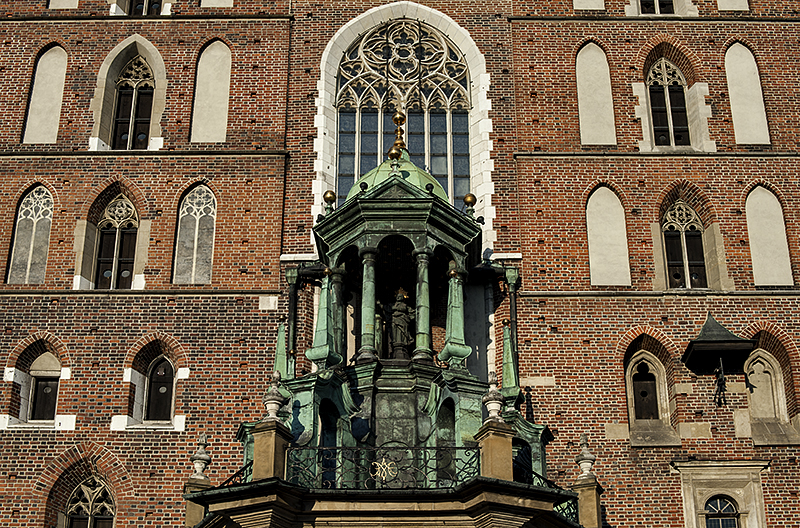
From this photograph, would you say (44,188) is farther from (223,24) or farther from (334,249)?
(334,249)

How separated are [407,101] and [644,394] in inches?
256

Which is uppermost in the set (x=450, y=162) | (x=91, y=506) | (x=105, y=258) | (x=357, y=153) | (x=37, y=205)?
(x=357, y=153)

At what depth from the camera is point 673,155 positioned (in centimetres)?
1916

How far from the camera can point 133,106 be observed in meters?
20.0

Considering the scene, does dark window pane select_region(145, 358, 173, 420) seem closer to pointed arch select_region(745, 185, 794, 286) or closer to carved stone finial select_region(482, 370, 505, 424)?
carved stone finial select_region(482, 370, 505, 424)

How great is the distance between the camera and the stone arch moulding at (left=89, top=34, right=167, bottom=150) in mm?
19547

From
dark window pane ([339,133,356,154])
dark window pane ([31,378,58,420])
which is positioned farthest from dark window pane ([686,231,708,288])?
dark window pane ([31,378,58,420])

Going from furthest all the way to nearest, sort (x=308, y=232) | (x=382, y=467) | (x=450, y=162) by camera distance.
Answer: (x=450, y=162) → (x=308, y=232) → (x=382, y=467)

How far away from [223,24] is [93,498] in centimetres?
853

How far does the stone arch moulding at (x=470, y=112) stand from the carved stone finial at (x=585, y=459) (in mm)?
3991

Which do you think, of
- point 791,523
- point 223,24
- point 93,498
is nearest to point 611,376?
point 791,523

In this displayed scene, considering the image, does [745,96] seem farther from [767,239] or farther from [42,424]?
[42,424]

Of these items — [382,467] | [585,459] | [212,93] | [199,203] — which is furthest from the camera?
[212,93]

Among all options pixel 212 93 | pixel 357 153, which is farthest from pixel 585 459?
pixel 212 93
